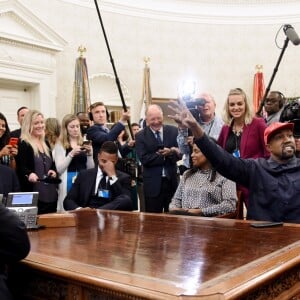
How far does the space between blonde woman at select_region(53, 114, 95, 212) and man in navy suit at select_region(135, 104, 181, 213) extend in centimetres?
47

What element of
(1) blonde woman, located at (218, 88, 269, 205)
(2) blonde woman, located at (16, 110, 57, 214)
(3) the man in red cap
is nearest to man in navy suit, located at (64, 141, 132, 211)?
(2) blonde woman, located at (16, 110, 57, 214)

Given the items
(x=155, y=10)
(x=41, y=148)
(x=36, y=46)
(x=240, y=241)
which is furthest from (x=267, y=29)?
(x=240, y=241)

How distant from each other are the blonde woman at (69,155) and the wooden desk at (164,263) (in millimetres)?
1763

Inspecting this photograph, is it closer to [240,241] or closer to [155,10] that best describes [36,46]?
[155,10]

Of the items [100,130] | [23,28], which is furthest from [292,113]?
[23,28]

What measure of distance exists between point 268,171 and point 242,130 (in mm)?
869

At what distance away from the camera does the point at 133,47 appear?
8125mm

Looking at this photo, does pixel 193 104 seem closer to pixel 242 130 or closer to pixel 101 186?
pixel 242 130

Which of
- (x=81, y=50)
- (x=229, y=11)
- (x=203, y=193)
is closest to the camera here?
(x=203, y=193)

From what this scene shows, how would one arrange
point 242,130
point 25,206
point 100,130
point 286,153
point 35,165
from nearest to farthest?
point 25,206 < point 286,153 < point 242,130 < point 35,165 < point 100,130

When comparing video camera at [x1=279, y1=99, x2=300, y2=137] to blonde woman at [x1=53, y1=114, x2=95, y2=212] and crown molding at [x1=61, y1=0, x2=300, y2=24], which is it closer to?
blonde woman at [x1=53, y1=114, x2=95, y2=212]

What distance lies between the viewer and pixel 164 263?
1337mm

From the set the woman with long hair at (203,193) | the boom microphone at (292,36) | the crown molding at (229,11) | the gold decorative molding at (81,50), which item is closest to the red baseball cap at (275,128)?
the woman with long hair at (203,193)

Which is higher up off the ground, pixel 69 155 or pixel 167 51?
pixel 167 51
